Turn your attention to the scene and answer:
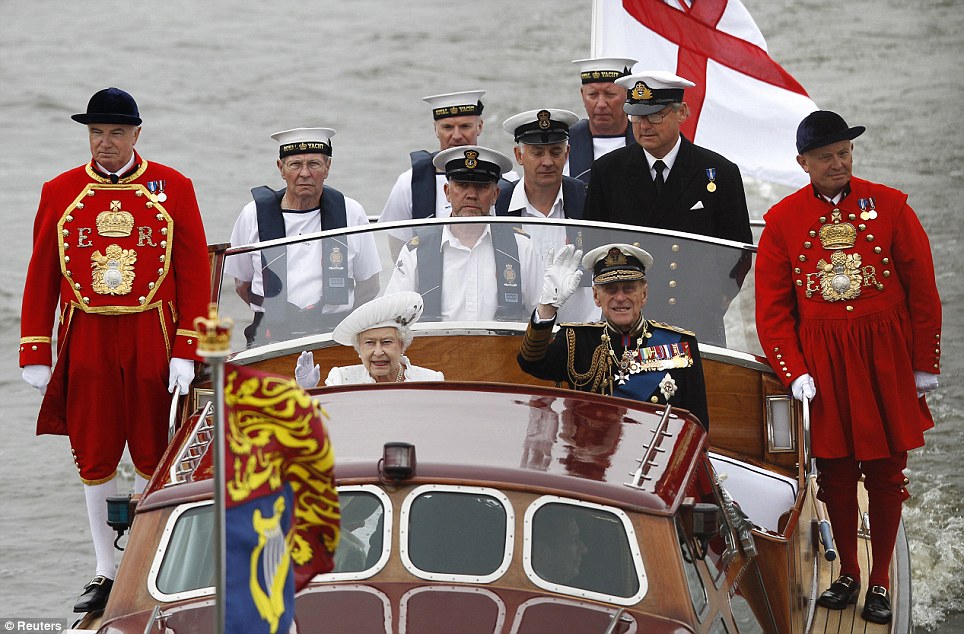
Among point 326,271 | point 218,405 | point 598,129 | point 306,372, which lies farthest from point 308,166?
point 218,405

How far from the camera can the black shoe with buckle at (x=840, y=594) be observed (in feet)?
18.3

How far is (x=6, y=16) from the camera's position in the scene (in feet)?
88.6

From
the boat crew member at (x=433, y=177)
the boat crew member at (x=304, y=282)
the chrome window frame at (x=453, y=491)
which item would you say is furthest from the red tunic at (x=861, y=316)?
the boat crew member at (x=433, y=177)

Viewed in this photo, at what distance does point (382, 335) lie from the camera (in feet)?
17.2

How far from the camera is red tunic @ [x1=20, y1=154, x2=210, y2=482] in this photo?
575 cm

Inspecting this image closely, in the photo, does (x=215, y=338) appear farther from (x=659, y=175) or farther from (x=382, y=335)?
(x=659, y=175)

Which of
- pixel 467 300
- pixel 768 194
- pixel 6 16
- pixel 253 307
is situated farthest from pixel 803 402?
pixel 6 16

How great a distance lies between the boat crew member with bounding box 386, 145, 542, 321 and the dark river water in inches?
314

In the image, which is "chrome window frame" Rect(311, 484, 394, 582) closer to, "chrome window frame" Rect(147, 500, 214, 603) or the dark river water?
"chrome window frame" Rect(147, 500, 214, 603)

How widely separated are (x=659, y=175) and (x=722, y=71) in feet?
9.17

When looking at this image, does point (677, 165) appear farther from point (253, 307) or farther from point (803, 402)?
point (253, 307)

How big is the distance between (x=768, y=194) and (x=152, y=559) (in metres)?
15.4

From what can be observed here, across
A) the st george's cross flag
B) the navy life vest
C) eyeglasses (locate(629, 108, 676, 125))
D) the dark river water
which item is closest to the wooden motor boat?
the navy life vest

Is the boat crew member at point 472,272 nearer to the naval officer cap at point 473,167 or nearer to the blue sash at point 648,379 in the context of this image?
the naval officer cap at point 473,167
